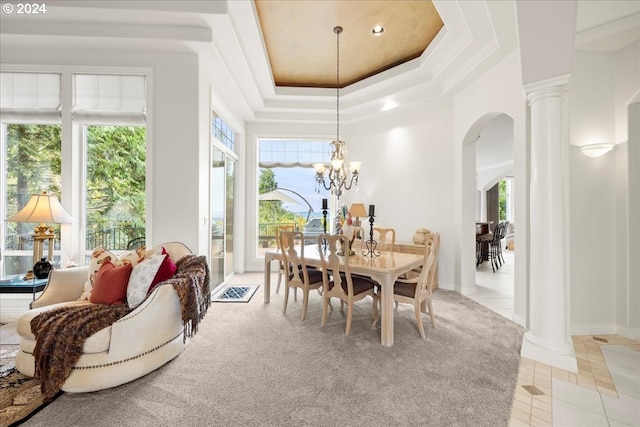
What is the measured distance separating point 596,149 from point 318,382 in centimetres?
347

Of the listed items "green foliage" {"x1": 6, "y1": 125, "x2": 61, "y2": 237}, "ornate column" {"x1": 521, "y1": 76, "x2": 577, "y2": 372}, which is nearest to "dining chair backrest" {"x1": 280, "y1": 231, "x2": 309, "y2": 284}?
"ornate column" {"x1": 521, "y1": 76, "x2": 577, "y2": 372}

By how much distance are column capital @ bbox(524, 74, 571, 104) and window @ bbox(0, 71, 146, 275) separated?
416 cm

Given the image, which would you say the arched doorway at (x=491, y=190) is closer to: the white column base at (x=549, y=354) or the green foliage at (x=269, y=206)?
the white column base at (x=549, y=354)

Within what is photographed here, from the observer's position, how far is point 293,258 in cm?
335

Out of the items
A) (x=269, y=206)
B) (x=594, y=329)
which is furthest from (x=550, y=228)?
(x=269, y=206)

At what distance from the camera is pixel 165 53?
340 centimetres

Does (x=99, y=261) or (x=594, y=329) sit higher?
(x=99, y=261)

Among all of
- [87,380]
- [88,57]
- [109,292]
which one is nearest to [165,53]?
[88,57]

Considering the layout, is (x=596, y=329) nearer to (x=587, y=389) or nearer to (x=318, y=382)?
(x=587, y=389)

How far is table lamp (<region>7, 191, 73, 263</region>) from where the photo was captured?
282 cm

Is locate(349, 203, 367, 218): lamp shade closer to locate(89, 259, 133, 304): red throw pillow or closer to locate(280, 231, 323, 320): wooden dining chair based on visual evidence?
locate(280, 231, 323, 320): wooden dining chair

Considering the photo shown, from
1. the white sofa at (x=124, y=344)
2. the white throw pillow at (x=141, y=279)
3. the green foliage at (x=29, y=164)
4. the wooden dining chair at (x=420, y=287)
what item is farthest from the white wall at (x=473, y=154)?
the green foliage at (x=29, y=164)

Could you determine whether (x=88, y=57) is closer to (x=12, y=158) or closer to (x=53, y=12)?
(x=53, y=12)

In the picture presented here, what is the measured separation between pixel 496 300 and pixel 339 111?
13.9 feet
